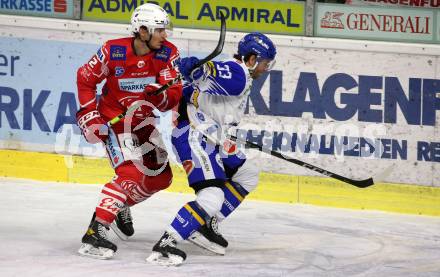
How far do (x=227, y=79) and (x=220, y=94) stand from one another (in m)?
0.10

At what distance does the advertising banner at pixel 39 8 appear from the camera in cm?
752

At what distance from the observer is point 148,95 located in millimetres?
5246

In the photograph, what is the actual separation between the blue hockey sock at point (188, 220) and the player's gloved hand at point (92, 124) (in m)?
0.62

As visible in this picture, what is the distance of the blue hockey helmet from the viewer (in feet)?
16.7

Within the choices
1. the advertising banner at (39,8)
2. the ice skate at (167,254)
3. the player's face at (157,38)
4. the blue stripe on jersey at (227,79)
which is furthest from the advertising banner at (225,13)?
the ice skate at (167,254)

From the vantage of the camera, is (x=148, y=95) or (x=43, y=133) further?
(x=43, y=133)

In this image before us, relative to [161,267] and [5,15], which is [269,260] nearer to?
[161,267]

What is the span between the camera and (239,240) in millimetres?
5730

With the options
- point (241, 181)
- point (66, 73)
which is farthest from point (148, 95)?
point (66, 73)

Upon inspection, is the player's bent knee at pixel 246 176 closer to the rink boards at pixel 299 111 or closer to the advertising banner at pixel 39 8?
the rink boards at pixel 299 111

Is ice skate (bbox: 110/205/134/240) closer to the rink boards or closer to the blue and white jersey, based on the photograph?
the blue and white jersey

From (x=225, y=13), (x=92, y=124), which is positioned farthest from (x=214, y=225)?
(x=225, y=13)

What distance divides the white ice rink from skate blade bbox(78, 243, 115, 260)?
0.06 metres

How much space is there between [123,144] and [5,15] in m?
2.69
